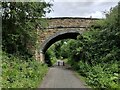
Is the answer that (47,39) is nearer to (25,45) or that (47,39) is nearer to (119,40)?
(25,45)

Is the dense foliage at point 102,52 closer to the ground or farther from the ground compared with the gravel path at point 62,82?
farther from the ground

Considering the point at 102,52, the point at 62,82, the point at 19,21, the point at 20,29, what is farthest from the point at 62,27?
the point at 62,82

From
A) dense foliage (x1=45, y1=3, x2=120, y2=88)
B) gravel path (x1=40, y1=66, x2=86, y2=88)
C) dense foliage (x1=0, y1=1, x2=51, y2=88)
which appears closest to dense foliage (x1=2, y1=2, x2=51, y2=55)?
dense foliage (x1=0, y1=1, x2=51, y2=88)

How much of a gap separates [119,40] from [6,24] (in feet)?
23.3

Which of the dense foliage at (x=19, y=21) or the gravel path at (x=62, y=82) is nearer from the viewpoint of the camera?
the gravel path at (x=62, y=82)

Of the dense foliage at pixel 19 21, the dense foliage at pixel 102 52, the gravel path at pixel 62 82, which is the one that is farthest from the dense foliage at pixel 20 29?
the dense foliage at pixel 102 52

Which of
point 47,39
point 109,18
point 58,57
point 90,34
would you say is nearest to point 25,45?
point 47,39

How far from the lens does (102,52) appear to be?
19.2 meters

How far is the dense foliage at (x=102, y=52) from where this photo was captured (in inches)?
544

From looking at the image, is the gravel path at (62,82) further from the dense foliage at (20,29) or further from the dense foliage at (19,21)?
the dense foliage at (19,21)

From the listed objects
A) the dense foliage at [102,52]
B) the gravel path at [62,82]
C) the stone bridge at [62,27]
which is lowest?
the gravel path at [62,82]

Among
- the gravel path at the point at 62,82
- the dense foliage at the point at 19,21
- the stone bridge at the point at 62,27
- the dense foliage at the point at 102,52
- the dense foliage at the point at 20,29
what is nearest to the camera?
the gravel path at the point at 62,82

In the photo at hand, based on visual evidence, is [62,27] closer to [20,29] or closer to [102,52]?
[102,52]

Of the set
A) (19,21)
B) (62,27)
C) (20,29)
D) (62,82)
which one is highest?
(62,27)
